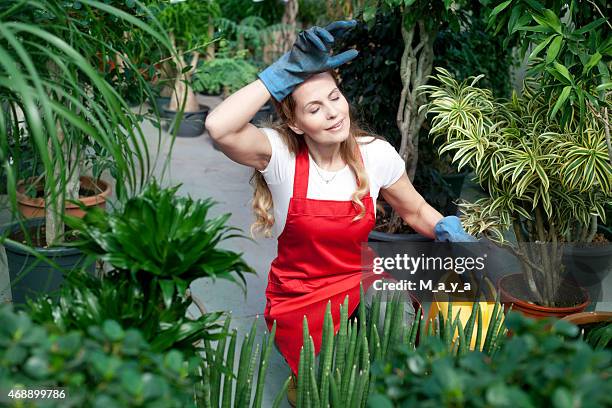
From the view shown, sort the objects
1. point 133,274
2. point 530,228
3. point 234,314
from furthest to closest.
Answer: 1. point 234,314
2. point 530,228
3. point 133,274

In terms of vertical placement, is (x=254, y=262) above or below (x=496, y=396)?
below

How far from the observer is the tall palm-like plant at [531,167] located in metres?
2.42

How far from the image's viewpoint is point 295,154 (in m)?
2.29

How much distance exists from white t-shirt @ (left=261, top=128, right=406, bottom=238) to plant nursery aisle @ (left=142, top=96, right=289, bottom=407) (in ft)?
0.97

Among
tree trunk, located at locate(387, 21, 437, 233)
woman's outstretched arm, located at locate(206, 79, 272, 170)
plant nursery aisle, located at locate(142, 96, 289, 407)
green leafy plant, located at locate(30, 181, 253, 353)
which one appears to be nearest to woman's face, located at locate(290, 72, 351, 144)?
→ woman's outstretched arm, located at locate(206, 79, 272, 170)

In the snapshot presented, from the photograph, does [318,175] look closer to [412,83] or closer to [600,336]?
[600,336]

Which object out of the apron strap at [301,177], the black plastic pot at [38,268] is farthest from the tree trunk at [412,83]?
the black plastic pot at [38,268]

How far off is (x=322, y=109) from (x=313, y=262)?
490 mm

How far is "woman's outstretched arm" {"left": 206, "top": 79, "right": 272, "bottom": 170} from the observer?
209 cm

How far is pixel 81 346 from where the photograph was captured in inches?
39.1

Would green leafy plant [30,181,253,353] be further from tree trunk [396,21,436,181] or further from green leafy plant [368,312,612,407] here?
tree trunk [396,21,436,181]

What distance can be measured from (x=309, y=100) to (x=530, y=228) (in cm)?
117

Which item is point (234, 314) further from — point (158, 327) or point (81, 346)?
point (81, 346)

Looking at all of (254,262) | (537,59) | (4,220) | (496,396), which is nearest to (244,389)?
(496,396)
